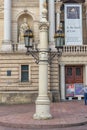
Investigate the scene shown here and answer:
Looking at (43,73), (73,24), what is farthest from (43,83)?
(73,24)

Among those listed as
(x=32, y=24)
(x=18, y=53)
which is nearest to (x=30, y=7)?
(x=32, y=24)

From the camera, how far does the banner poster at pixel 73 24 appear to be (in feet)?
105

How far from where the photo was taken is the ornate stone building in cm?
3058

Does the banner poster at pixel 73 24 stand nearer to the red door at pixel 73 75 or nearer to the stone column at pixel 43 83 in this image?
the red door at pixel 73 75

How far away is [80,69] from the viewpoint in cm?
3259

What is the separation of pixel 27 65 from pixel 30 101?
10.6 feet

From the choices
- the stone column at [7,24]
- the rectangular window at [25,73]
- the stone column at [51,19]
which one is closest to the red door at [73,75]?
the stone column at [51,19]

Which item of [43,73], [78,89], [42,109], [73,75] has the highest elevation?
[43,73]

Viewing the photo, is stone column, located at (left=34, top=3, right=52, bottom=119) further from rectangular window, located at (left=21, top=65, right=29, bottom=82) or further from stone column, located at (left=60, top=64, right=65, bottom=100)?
stone column, located at (left=60, top=64, right=65, bottom=100)

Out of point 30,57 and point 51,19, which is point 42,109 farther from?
point 51,19

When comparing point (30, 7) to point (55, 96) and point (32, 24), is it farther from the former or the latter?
point (55, 96)

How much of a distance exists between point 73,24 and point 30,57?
5124 mm

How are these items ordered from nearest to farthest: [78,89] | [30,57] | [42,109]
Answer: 1. [42,109]
2. [30,57]
3. [78,89]

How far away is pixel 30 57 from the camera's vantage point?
3072 cm
